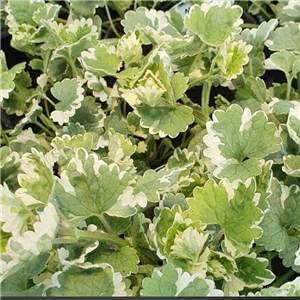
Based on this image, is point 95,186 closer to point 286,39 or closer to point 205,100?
point 205,100

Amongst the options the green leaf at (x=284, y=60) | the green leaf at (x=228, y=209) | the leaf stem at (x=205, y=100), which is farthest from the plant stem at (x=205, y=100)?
the green leaf at (x=228, y=209)

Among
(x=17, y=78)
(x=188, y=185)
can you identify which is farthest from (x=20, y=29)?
(x=188, y=185)

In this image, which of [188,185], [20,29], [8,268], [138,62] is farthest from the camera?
[20,29]

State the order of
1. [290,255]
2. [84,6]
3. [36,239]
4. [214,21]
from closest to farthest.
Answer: [36,239] < [290,255] < [214,21] < [84,6]

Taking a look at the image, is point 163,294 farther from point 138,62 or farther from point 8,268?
point 138,62

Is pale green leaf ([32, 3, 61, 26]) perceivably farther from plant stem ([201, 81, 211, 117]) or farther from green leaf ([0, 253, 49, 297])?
green leaf ([0, 253, 49, 297])

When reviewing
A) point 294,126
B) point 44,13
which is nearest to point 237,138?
point 294,126
